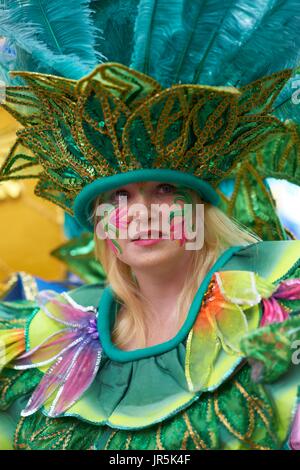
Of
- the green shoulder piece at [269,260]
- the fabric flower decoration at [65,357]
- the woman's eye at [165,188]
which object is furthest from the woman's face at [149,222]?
the fabric flower decoration at [65,357]

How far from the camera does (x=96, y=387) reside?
5.53 ft

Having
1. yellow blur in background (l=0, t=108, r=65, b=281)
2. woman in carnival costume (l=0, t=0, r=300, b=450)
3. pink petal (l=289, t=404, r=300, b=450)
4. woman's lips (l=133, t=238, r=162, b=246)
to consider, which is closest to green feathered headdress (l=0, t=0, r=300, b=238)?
woman in carnival costume (l=0, t=0, r=300, b=450)

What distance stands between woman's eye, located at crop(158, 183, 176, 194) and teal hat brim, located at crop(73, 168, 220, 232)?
0.03 metres

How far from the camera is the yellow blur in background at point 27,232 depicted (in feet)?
11.1

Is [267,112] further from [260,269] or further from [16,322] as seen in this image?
[16,322]

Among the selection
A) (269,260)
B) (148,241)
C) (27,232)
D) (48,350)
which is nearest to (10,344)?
(48,350)

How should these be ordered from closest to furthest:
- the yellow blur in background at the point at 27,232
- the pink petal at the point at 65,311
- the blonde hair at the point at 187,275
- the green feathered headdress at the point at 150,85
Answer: the green feathered headdress at the point at 150,85
the blonde hair at the point at 187,275
the pink petal at the point at 65,311
the yellow blur in background at the point at 27,232

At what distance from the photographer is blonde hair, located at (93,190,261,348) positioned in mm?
1726

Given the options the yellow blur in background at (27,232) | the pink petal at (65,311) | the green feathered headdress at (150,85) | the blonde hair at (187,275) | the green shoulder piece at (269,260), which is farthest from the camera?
the yellow blur in background at (27,232)

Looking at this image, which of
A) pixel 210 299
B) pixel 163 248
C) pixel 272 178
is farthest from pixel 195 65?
pixel 272 178

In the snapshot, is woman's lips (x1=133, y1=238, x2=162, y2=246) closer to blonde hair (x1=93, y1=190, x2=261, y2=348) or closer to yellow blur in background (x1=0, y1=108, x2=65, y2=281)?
blonde hair (x1=93, y1=190, x2=261, y2=348)

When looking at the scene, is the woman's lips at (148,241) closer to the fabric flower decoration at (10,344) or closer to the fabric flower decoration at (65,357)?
the fabric flower decoration at (65,357)

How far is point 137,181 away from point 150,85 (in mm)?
224

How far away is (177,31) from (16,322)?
877mm
